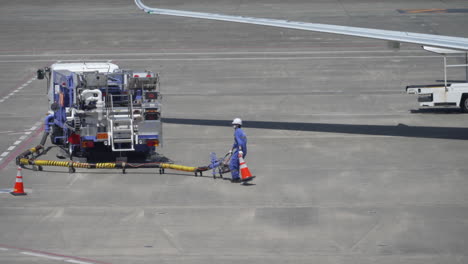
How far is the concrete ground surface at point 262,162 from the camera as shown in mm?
16750

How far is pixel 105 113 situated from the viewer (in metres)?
23.4

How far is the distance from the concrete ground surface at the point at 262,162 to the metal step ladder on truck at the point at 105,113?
1.07 metres

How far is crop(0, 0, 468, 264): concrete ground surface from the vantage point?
16750 millimetres

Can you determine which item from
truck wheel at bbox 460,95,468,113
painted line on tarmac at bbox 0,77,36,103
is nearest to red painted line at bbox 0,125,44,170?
painted line on tarmac at bbox 0,77,36,103

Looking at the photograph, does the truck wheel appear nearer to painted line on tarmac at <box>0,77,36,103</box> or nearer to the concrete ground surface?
the concrete ground surface

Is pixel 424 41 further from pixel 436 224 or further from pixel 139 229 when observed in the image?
pixel 139 229

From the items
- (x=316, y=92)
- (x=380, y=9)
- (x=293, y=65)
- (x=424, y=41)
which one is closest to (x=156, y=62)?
(x=293, y=65)

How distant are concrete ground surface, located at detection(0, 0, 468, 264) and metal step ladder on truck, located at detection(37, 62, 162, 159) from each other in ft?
3.51

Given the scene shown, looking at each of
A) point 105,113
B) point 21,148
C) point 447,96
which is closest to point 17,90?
point 21,148

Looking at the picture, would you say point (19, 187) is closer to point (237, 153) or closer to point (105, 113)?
point (105, 113)

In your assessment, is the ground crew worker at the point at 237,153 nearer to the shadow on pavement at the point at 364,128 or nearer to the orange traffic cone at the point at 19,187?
the orange traffic cone at the point at 19,187

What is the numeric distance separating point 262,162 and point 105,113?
17.2ft

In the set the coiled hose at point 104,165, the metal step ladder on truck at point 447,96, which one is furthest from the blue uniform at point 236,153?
the metal step ladder on truck at point 447,96

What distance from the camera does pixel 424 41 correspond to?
27219 mm
